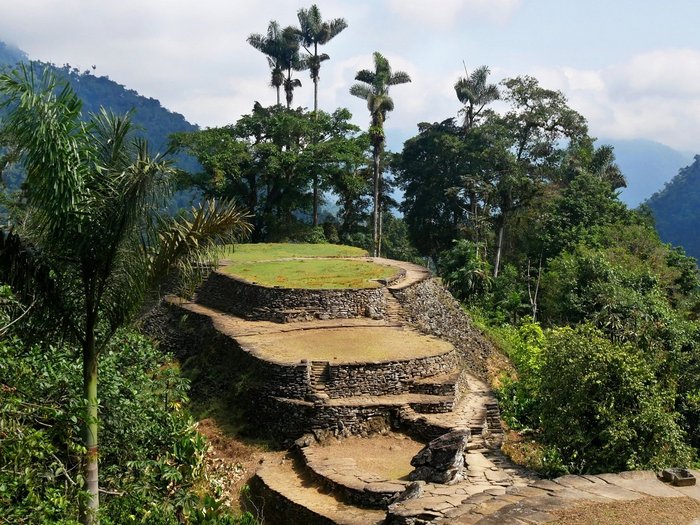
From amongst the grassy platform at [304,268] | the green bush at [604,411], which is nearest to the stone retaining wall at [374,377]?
the green bush at [604,411]

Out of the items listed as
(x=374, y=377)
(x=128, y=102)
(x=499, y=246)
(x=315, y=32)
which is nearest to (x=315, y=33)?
(x=315, y=32)

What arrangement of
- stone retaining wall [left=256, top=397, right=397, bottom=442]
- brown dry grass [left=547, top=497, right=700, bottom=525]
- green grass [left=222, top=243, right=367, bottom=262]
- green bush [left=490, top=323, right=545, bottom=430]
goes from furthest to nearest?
green grass [left=222, top=243, right=367, bottom=262], green bush [left=490, top=323, right=545, bottom=430], stone retaining wall [left=256, top=397, right=397, bottom=442], brown dry grass [left=547, top=497, right=700, bottom=525]

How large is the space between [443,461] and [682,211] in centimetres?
9671

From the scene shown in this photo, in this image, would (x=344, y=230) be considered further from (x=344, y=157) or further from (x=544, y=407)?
(x=544, y=407)

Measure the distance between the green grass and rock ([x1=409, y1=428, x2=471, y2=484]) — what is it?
1537 centimetres

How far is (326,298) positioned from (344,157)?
1724 cm

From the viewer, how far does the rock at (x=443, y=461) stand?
11828mm

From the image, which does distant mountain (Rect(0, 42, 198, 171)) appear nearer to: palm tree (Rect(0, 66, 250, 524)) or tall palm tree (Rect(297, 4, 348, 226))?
tall palm tree (Rect(297, 4, 348, 226))

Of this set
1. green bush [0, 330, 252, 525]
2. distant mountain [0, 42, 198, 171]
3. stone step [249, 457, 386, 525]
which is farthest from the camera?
distant mountain [0, 42, 198, 171]

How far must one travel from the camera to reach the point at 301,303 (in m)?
20.2

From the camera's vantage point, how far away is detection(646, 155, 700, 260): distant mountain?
93.4m

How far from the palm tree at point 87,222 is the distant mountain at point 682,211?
316 ft

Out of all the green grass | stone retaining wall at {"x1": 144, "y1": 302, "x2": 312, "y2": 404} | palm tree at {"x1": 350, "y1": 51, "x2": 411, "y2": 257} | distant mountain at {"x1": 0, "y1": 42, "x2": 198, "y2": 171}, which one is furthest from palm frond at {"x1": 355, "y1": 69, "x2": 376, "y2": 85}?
distant mountain at {"x1": 0, "y1": 42, "x2": 198, "y2": 171}

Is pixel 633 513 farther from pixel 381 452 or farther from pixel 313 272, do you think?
pixel 313 272
